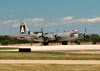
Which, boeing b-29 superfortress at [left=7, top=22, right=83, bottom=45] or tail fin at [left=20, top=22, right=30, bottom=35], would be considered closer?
boeing b-29 superfortress at [left=7, top=22, right=83, bottom=45]

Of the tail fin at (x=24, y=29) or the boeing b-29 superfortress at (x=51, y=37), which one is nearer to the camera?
the boeing b-29 superfortress at (x=51, y=37)

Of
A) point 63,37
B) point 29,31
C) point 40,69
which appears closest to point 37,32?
point 29,31

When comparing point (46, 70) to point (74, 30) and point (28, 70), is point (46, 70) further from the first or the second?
point (74, 30)

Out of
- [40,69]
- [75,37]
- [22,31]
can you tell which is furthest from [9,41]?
[40,69]

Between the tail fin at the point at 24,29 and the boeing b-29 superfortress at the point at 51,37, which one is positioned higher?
the tail fin at the point at 24,29

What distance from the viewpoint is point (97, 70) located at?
19781 millimetres

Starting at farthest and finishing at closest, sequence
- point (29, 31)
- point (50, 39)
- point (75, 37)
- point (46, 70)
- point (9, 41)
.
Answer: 1. point (9, 41)
2. point (29, 31)
3. point (50, 39)
4. point (75, 37)
5. point (46, 70)

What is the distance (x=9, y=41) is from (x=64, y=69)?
407 ft

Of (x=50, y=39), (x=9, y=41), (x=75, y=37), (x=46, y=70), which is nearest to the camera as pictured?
(x=46, y=70)

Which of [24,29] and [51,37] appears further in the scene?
[24,29]

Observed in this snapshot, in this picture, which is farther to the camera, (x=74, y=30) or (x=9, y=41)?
(x=9, y=41)

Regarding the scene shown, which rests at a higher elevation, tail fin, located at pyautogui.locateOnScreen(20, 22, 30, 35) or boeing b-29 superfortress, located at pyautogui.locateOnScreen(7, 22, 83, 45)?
tail fin, located at pyautogui.locateOnScreen(20, 22, 30, 35)

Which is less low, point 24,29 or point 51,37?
point 24,29

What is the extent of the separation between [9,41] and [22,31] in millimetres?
24120
